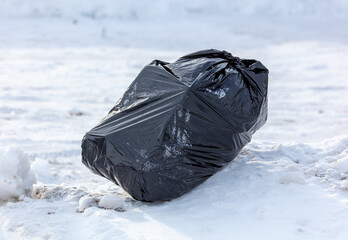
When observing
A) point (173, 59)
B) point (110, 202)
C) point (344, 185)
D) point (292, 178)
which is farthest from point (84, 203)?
point (173, 59)

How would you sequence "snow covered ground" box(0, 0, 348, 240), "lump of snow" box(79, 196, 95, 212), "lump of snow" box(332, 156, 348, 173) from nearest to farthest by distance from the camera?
1. "snow covered ground" box(0, 0, 348, 240)
2. "lump of snow" box(79, 196, 95, 212)
3. "lump of snow" box(332, 156, 348, 173)

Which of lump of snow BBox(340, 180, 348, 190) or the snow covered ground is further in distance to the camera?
lump of snow BBox(340, 180, 348, 190)

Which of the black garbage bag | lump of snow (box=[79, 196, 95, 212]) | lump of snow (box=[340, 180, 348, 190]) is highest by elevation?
the black garbage bag

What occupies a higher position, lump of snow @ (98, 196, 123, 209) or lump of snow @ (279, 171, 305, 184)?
lump of snow @ (279, 171, 305, 184)

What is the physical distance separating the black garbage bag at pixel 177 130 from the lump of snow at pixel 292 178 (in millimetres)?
340

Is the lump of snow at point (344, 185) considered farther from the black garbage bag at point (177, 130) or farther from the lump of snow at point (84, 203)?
the lump of snow at point (84, 203)

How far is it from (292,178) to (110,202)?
115cm

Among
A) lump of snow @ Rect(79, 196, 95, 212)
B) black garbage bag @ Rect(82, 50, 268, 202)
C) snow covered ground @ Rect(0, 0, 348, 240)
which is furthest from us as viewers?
lump of snow @ Rect(79, 196, 95, 212)

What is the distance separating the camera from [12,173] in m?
3.03

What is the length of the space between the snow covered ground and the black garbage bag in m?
0.17

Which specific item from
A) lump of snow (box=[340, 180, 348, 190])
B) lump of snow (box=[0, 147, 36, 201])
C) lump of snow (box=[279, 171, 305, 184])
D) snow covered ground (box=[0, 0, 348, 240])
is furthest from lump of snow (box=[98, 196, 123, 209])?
lump of snow (box=[340, 180, 348, 190])

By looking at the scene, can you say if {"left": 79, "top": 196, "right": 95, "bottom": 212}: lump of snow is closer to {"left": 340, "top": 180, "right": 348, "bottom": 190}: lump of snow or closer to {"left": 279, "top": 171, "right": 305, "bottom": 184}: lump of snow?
{"left": 279, "top": 171, "right": 305, "bottom": 184}: lump of snow

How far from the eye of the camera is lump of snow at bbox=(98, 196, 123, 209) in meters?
2.92

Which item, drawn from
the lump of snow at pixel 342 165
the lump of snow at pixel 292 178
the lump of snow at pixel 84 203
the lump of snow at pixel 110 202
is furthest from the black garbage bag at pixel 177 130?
the lump of snow at pixel 342 165
